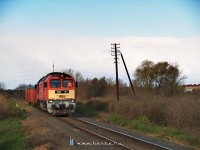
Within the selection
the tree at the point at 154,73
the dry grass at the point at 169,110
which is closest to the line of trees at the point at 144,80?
the tree at the point at 154,73

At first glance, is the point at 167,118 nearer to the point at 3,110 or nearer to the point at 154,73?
the point at 3,110

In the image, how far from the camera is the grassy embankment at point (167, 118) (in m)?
18.0

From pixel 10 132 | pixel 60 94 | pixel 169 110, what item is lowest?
pixel 10 132

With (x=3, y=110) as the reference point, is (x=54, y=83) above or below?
above

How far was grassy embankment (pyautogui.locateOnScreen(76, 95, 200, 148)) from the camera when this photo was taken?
18.0 metres

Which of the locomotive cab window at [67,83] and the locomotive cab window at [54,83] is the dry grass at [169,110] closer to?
the locomotive cab window at [67,83]

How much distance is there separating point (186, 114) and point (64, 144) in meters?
7.65

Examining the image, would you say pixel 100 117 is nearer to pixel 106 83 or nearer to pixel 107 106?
pixel 107 106

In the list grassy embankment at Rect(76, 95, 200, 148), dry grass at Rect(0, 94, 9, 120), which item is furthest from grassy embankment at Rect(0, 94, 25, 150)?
grassy embankment at Rect(76, 95, 200, 148)

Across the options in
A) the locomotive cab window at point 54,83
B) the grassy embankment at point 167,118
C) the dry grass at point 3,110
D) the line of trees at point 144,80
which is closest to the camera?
the grassy embankment at point 167,118

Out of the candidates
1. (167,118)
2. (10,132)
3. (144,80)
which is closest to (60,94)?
(167,118)

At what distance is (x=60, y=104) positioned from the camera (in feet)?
96.1

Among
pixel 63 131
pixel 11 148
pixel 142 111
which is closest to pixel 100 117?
pixel 142 111

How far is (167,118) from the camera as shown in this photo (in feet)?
74.3
